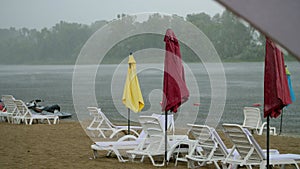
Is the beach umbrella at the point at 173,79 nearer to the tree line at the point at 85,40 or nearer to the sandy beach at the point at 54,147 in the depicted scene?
the sandy beach at the point at 54,147

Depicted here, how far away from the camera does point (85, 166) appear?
351 inches

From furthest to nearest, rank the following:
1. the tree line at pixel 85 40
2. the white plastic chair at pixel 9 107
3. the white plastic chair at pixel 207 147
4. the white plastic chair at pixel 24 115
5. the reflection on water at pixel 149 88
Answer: the tree line at pixel 85 40 → the reflection on water at pixel 149 88 → the white plastic chair at pixel 9 107 → the white plastic chair at pixel 24 115 → the white plastic chair at pixel 207 147

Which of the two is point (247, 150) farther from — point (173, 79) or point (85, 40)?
point (85, 40)

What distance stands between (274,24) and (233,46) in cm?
7848

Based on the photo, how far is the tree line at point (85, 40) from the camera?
7181 centimetres

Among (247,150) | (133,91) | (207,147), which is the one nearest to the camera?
(247,150)

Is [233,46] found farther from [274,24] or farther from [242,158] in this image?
[274,24]

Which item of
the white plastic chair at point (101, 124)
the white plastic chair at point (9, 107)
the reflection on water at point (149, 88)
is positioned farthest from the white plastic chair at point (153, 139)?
the white plastic chair at point (9, 107)

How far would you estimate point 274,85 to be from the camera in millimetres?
6727

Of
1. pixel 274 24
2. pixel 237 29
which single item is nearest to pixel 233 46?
pixel 237 29

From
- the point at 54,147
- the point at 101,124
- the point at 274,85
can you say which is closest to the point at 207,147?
the point at 274,85

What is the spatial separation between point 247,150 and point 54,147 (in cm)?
505

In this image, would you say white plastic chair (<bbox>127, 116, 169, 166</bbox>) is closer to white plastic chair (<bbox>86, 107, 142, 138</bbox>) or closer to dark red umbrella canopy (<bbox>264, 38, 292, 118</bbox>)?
dark red umbrella canopy (<bbox>264, 38, 292, 118</bbox>)

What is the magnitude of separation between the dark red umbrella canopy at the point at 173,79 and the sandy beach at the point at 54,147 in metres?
0.91
